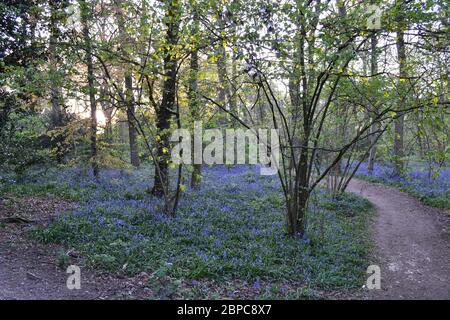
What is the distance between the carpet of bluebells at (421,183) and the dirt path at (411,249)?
0.51 metres

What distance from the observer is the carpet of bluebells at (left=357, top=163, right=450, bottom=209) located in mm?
12336

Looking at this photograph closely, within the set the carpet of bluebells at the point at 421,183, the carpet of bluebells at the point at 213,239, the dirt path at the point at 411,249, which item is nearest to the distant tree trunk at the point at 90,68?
the carpet of bluebells at the point at 213,239

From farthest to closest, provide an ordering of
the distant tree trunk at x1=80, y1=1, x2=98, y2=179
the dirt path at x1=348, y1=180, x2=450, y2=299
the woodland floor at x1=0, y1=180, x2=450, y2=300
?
1. the distant tree trunk at x1=80, y1=1, x2=98, y2=179
2. the dirt path at x1=348, y1=180, x2=450, y2=299
3. the woodland floor at x1=0, y1=180, x2=450, y2=300

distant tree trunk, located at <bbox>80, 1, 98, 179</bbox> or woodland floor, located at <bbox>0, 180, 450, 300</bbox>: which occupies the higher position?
distant tree trunk, located at <bbox>80, 1, 98, 179</bbox>

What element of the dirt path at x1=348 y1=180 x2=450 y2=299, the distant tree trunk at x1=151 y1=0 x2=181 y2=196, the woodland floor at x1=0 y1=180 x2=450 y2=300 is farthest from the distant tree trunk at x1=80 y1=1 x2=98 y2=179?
the dirt path at x1=348 y1=180 x2=450 y2=299

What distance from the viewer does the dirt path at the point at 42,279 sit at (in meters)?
4.94

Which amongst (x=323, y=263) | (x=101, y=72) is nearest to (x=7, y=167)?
(x=101, y=72)

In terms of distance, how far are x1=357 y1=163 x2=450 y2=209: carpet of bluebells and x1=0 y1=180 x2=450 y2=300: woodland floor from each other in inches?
51.8

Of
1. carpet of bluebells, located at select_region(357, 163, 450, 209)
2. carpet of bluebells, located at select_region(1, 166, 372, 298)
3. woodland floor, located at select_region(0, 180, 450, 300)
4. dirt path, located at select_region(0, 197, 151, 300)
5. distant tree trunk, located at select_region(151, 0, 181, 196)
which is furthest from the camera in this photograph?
carpet of bluebells, located at select_region(357, 163, 450, 209)

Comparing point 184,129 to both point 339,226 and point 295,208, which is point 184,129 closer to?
point 295,208

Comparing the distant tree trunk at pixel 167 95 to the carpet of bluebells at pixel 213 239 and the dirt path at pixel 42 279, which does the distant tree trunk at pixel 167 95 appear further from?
the dirt path at pixel 42 279

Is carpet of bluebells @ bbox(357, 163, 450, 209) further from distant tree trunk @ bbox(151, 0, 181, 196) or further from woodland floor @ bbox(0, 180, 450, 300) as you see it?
distant tree trunk @ bbox(151, 0, 181, 196)

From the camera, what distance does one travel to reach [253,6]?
6160 mm
